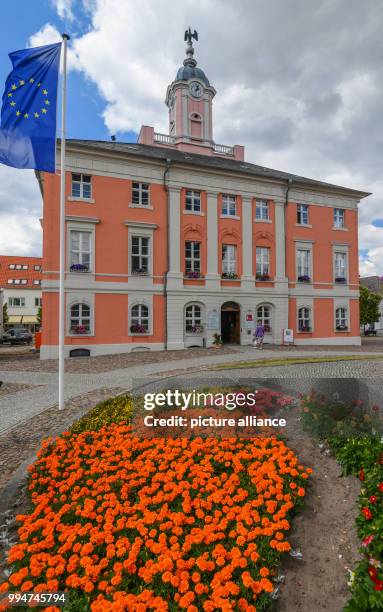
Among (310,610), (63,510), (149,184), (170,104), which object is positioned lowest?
(310,610)

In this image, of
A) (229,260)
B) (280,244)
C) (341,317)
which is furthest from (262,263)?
(341,317)

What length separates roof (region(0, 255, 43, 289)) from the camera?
55.0 meters

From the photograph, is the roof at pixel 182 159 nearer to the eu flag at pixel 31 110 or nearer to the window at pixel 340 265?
the window at pixel 340 265

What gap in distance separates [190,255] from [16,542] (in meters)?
19.8

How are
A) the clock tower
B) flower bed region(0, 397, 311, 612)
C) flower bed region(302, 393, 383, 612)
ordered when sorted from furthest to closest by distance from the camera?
1. the clock tower
2. flower bed region(0, 397, 311, 612)
3. flower bed region(302, 393, 383, 612)

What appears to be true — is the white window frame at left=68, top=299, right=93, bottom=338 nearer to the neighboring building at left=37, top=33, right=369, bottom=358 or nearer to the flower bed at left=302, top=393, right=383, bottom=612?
the neighboring building at left=37, top=33, right=369, bottom=358

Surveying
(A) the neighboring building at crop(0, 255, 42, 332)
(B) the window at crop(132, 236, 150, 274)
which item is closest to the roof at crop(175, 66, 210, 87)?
(B) the window at crop(132, 236, 150, 274)

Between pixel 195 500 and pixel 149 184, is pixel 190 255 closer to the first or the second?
pixel 149 184

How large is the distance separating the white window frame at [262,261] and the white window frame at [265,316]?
91.1 inches

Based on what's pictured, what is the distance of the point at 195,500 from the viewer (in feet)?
13.0

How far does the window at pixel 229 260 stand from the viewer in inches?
916

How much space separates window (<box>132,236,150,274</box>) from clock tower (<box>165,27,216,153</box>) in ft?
40.7

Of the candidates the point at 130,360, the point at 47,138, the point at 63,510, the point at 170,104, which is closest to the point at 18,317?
the point at 170,104

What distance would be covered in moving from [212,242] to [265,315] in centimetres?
634
